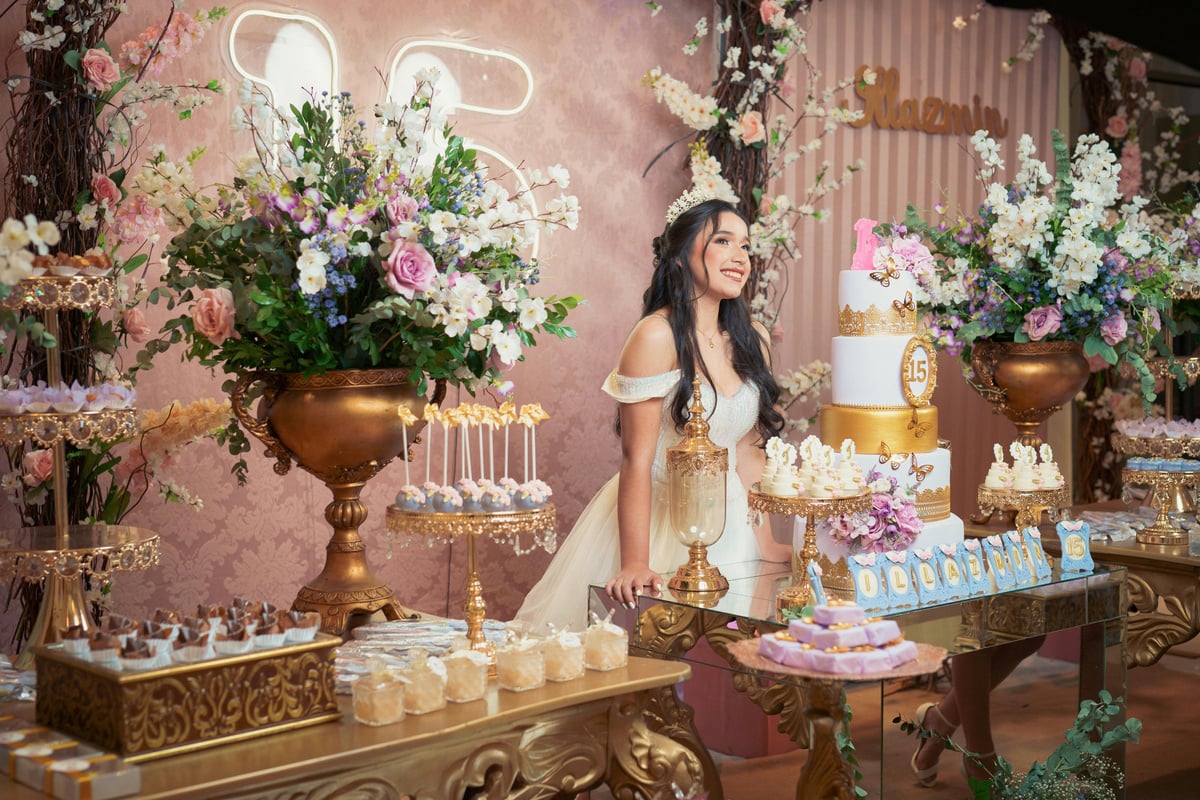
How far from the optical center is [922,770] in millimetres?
3693

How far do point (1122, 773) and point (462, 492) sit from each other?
7.19ft

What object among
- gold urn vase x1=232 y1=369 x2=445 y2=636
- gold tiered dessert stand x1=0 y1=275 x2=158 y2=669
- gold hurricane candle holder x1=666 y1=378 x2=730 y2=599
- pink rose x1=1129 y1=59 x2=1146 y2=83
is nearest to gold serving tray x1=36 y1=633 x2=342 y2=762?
gold tiered dessert stand x1=0 y1=275 x2=158 y2=669

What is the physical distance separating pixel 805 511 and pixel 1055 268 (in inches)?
70.0

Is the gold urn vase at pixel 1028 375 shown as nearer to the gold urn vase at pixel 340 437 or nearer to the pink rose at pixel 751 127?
the pink rose at pixel 751 127

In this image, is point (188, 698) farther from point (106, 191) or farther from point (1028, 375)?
point (1028, 375)

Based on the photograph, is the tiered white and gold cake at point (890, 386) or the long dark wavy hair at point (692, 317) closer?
the tiered white and gold cake at point (890, 386)

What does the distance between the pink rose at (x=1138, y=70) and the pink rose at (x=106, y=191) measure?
5.54 metres

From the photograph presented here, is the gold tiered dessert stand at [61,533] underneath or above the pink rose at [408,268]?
underneath

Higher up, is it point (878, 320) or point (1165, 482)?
point (878, 320)

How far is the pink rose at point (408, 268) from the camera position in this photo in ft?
9.38

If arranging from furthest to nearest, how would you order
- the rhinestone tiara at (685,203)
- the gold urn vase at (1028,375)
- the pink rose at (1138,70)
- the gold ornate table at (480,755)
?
the pink rose at (1138,70)
the gold urn vase at (1028,375)
the rhinestone tiara at (685,203)
the gold ornate table at (480,755)

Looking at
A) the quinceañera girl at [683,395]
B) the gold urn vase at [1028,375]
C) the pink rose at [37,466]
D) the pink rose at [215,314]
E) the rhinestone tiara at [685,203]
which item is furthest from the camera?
the gold urn vase at [1028,375]

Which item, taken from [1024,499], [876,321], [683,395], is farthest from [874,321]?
[1024,499]

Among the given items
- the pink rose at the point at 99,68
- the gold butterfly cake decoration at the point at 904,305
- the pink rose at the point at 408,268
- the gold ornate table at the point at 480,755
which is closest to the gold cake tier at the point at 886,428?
the gold butterfly cake decoration at the point at 904,305
